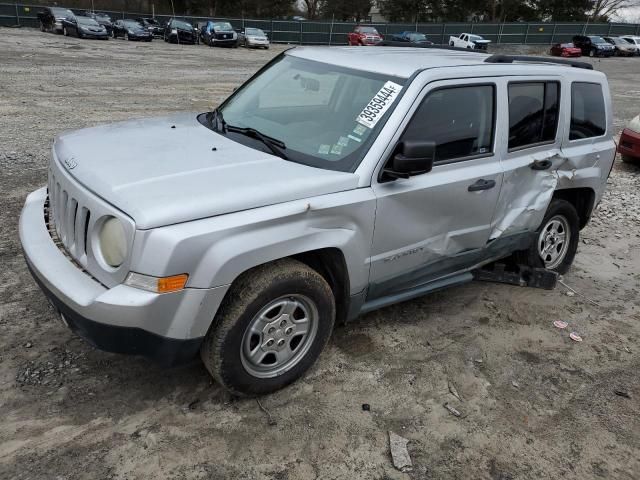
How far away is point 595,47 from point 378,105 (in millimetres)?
45359

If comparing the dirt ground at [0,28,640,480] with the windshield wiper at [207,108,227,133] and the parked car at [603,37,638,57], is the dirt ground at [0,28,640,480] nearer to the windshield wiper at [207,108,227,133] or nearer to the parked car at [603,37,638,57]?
the windshield wiper at [207,108,227,133]

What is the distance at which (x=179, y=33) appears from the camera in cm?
3450

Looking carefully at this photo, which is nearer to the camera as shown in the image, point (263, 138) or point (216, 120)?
point (263, 138)

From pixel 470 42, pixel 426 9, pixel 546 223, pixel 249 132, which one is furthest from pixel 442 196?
pixel 426 9

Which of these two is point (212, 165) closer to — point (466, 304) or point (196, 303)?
point (196, 303)

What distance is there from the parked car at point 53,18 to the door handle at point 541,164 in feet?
115

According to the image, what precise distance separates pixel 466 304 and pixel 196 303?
2.63 meters

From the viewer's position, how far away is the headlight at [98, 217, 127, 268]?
2633 mm

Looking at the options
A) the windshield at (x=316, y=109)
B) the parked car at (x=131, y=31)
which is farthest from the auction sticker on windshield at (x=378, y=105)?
the parked car at (x=131, y=31)

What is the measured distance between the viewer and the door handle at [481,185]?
374 centimetres

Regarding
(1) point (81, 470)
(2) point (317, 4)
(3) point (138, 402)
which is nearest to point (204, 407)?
(3) point (138, 402)

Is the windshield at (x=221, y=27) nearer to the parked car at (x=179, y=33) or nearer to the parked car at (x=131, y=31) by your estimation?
the parked car at (x=179, y=33)

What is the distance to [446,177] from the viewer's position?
11.8 feet

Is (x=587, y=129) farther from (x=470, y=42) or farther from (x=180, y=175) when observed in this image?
(x=470, y=42)
